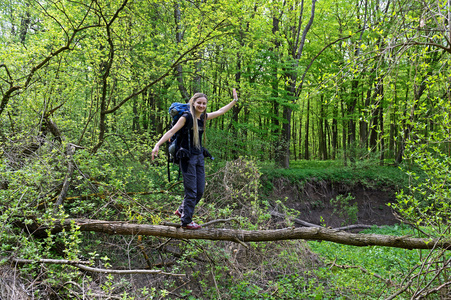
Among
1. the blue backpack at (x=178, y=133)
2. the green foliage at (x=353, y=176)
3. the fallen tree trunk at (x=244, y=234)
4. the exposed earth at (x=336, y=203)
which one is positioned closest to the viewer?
the fallen tree trunk at (x=244, y=234)

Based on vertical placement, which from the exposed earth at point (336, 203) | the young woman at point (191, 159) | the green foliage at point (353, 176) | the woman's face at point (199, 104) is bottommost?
the exposed earth at point (336, 203)

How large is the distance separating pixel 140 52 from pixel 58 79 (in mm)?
2746

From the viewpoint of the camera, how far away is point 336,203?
39.9 ft

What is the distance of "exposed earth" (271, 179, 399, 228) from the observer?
37.3ft

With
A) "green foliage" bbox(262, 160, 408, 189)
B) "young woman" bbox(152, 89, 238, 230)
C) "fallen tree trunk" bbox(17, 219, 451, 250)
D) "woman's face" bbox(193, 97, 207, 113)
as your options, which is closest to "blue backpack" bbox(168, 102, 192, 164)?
"young woman" bbox(152, 89, 238, 230)

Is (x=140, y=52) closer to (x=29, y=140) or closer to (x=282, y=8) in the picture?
(x=29, y=140)

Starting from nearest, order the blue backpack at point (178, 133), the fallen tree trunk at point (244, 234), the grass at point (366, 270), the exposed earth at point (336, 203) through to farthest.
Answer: the fallen tree trunk at point (244, 234), the blue backpack at point (178, 133), the grass at point (366, 270), the exposed earth at point (336, 203)

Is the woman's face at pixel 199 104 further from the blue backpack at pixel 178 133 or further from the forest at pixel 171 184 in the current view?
the forest at pixel 171 184

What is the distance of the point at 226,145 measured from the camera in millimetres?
10828

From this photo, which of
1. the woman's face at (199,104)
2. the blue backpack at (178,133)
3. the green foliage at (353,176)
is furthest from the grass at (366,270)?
the green foliage at (353,176)

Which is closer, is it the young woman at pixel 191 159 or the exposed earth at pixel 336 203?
the young woman at pixel 191 159

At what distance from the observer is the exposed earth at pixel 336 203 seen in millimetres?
11375

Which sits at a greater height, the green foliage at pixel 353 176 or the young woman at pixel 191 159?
the young woman at pixel 191 159

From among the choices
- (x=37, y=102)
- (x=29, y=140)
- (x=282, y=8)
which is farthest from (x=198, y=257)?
(x=282, y=8)
